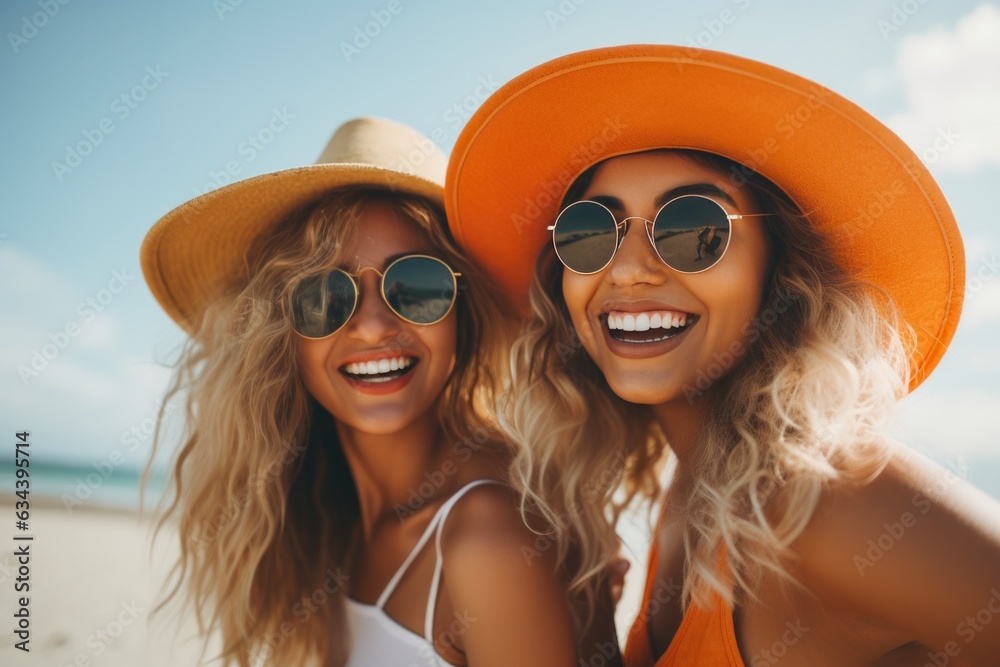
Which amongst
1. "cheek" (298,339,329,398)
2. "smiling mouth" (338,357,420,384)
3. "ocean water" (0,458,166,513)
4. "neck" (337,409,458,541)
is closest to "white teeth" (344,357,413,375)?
"smiling mouth" (338,357,420,384)

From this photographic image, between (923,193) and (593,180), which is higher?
(923,193)

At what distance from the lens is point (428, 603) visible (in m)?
2.19

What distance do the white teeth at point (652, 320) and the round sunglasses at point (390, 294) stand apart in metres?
0.73

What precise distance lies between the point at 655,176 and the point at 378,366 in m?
1.21

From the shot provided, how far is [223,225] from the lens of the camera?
278cm

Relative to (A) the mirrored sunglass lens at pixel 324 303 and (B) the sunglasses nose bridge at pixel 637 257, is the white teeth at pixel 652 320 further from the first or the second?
(A) the mirrored sunglass lens at pixel 324 303

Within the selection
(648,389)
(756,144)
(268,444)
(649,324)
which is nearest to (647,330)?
(649,324)

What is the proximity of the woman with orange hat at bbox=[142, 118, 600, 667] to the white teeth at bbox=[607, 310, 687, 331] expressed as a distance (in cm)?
73

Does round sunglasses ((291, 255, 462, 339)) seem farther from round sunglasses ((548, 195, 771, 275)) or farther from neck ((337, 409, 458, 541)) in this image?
round sunglasses ((548, 195, 771, 275))

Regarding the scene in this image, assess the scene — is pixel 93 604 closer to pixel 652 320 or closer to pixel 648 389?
pixel 648 389

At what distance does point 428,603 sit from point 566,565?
518 millimetres

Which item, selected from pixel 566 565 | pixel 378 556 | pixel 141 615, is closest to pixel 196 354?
pixel 378 556

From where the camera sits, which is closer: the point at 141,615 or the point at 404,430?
the point at 404,430

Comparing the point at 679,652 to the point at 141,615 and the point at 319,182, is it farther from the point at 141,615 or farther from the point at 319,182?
the point at 141,615
